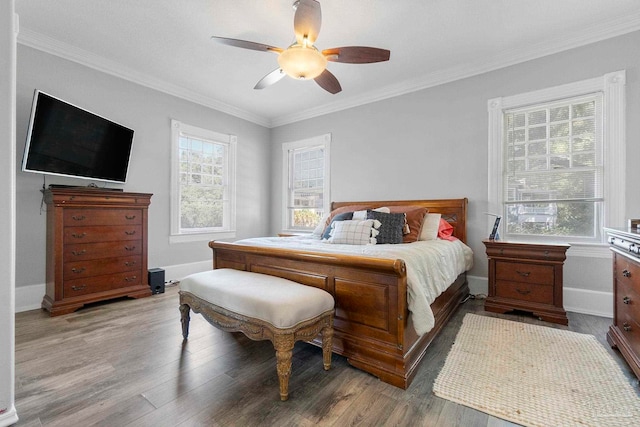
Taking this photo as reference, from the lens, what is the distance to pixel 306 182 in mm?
5133

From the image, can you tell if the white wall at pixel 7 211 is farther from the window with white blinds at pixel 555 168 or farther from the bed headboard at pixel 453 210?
the window with white blinds at pixel 555 168

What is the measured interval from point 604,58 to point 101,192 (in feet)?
17.5

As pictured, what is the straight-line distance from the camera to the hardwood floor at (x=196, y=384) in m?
1.41

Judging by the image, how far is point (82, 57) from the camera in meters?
3.21

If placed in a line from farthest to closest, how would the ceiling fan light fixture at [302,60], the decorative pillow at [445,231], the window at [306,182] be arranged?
the window at [306,182] → the decorative pillow at [445,231] → the ceiling fan light fixture at [302,60]

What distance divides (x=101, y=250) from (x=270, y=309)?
265 cm

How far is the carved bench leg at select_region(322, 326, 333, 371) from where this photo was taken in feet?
5.94

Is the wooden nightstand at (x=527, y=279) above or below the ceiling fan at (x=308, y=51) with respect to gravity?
below

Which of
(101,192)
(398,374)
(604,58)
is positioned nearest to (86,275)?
(101,192)

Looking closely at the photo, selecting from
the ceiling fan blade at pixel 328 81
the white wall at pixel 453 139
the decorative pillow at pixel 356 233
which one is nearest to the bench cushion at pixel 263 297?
the decorative pillow at pixel 356 233

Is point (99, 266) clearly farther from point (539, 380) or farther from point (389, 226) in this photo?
point (539, 380)

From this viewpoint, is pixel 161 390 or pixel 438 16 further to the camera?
pixel 438 16

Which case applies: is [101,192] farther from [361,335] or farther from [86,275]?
[361,335]

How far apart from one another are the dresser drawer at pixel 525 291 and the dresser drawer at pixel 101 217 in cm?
413
